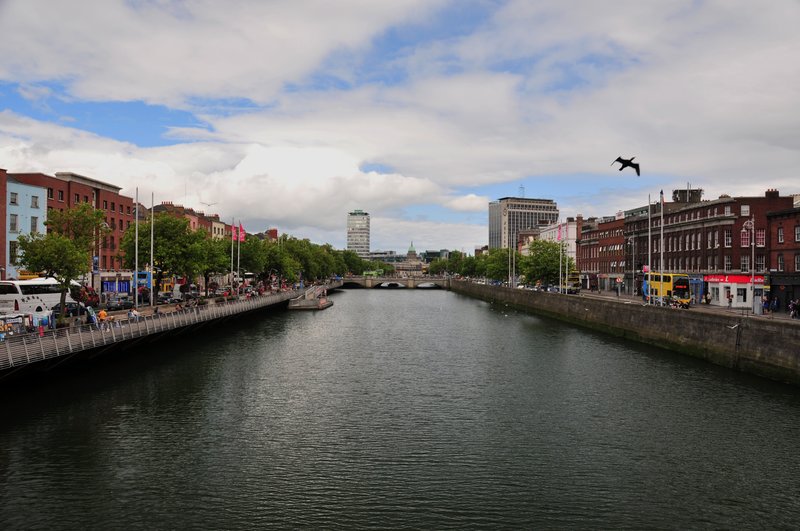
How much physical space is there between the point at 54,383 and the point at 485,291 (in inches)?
5136

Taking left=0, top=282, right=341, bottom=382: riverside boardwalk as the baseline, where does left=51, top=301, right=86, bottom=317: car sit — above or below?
above

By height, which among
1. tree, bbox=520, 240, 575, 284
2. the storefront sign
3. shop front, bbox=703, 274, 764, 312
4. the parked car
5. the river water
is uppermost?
tree, bbox=520, 240, 575, 284

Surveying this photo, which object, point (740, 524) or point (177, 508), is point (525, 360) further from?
point (177, 508)

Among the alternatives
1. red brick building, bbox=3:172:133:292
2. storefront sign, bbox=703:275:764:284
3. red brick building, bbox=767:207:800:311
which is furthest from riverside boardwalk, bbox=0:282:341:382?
storefront sign, bbox=703:275:764:284

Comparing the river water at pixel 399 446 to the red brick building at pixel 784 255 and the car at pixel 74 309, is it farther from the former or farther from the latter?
the red brick building at pixel 784 255

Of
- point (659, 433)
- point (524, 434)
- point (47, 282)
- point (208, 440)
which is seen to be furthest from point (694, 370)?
point (47, 282)

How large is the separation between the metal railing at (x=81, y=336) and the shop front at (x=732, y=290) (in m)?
65.2

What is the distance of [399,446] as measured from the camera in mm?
27531

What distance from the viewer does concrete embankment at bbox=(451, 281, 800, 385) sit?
4078 cm

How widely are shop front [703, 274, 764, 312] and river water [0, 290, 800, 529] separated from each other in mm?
32892

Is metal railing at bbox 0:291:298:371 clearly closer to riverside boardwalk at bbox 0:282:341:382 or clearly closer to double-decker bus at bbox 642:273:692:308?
riverside boardwalk at bbox 0:282:341:382

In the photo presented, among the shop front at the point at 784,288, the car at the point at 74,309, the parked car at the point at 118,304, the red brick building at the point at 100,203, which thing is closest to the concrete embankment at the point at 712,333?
the shop front at the point at 784,288

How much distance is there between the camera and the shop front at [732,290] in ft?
245

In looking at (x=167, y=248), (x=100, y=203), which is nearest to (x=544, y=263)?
(x=167, y=248)
